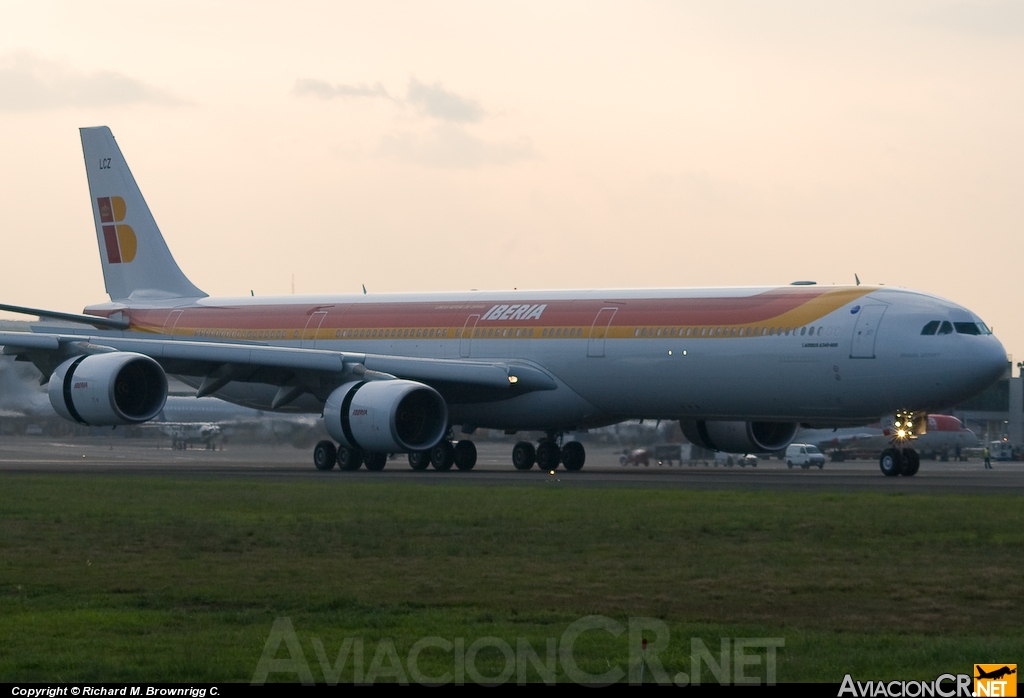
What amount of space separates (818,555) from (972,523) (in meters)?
3.94

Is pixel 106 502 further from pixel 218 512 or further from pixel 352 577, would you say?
pixel 352 577

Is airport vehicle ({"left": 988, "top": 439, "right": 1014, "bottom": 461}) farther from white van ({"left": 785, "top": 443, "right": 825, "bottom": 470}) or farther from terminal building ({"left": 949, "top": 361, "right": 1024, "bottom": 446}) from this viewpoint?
white van ({"left": 785, "top": 443, "right": 825, "bottom": 470})

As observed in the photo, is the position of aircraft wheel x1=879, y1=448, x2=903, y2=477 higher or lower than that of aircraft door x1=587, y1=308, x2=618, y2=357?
lower

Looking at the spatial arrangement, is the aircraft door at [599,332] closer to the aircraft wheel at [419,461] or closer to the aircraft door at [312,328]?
the aircraft wheel at [419,461]

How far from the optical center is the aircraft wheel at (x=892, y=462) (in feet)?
97.3

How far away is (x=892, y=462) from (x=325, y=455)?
12.3 metres

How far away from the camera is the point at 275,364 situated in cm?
3084

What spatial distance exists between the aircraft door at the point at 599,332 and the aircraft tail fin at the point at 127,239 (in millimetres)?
12943

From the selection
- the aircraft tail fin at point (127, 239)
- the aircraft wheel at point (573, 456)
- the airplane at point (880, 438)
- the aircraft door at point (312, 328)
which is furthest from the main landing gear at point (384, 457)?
the airplane at point (880, 438)

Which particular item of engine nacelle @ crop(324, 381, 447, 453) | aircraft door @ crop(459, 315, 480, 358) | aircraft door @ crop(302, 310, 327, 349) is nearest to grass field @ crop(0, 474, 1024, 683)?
engine nacelle @ crop(324, 381, 447, 453)

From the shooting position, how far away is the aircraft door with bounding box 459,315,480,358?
33.7 metres

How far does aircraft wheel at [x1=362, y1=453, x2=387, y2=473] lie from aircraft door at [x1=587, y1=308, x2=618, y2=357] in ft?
16.5

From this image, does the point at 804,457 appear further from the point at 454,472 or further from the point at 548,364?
the point at 454,472

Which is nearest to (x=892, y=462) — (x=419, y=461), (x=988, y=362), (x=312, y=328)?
(x=988, y=362)
